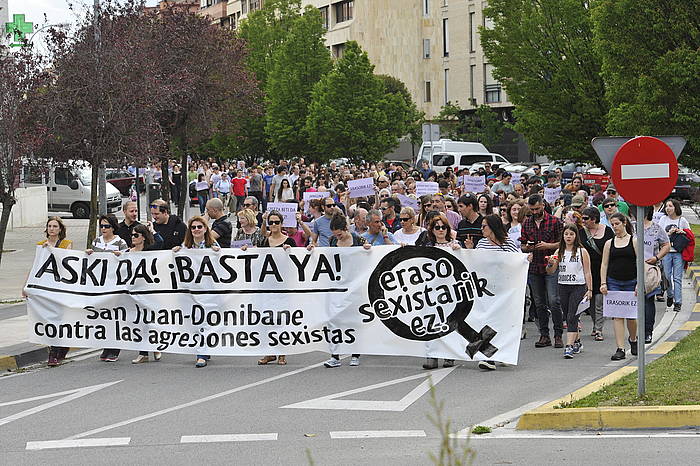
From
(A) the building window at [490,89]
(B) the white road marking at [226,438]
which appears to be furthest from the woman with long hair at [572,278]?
(A) the building window at [490,89]

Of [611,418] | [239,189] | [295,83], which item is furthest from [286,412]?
[295,83]

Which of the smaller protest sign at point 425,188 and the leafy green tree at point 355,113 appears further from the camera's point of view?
the leafy green tree at point 355,113

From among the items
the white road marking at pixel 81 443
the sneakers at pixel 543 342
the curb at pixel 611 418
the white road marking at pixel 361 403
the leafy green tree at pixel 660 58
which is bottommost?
the sneakers at pixel 543 342

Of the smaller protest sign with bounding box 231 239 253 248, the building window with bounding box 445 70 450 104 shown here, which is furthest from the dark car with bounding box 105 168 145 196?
the smaller protest sign with bounding box 231 239 253 248

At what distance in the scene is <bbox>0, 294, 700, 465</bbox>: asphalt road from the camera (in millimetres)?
8344

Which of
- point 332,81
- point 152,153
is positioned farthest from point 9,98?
point 332,81

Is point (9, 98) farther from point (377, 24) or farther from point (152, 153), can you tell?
point (377, 24)

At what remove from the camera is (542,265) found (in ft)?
44.9

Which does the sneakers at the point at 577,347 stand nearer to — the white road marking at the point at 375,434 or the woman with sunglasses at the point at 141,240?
the white road marking at the point at 375,434

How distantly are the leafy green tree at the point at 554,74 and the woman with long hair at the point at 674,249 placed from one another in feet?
62.5

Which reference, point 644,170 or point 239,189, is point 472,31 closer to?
point 239,189

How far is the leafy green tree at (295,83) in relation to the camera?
6500 centimetres

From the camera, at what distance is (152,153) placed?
24.1m

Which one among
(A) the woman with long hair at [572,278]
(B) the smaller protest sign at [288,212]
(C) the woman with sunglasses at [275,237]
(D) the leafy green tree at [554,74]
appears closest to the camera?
(A) the woman with long hair at [572,278]
